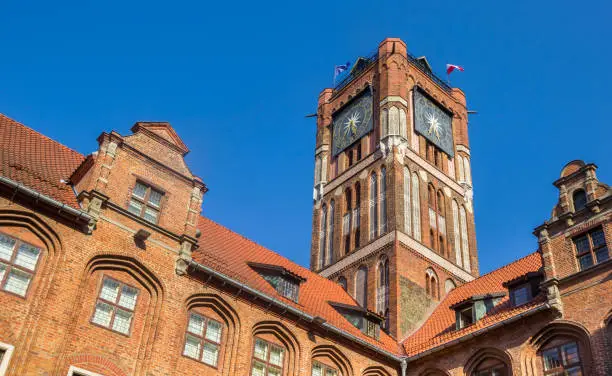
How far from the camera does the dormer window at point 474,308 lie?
26281 mm

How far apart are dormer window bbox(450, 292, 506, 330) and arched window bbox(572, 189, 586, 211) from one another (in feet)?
16.6

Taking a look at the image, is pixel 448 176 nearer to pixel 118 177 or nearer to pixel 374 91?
pixel 374 91

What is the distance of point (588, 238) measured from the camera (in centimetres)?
2247

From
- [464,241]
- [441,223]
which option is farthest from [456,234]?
[441,223]

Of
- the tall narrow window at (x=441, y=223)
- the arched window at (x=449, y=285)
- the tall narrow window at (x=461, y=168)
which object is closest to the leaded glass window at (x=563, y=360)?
the arched window at (x=449, y=285)

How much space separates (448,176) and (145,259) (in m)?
25.5

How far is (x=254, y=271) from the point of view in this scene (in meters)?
26.3

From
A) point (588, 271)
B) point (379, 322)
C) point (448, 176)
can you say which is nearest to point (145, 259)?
point (379, 322)

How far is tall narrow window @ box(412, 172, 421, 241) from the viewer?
119 ft

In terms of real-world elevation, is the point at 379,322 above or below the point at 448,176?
below

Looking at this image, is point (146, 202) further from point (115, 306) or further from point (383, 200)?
point (383, 200)

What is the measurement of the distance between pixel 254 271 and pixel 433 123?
21832 mm

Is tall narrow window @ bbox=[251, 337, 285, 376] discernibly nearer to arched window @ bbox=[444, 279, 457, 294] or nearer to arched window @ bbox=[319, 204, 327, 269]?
arched window @ bbox=[444, 279, 457, 294]

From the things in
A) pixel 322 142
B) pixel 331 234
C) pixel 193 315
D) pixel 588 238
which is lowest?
pixel 193 315
